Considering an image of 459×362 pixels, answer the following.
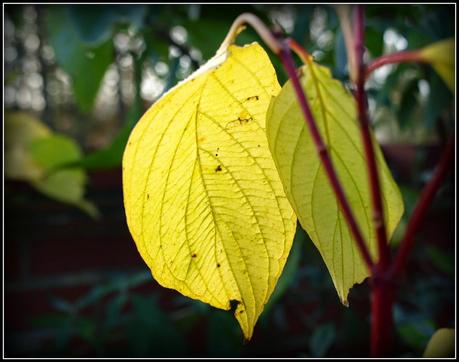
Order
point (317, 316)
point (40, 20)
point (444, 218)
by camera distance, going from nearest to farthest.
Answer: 1. point (317, 316)
2. point (444, 218)
3. point (40, 20)

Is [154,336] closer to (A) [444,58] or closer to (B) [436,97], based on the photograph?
(B) [436,97]

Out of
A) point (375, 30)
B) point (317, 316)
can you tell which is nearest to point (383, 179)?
point (375, 30)

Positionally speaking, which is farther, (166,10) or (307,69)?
(166,10)

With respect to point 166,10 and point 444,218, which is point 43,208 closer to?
point 166,10

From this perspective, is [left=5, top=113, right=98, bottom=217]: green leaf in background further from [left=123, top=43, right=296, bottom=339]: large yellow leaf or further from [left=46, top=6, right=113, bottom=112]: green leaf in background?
[left=123, top=43, right=296, bottom=339]: large yellow leaf

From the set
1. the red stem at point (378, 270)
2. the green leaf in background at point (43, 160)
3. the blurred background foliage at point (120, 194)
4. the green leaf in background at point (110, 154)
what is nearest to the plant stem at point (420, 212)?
the red stem at point (378, 270)

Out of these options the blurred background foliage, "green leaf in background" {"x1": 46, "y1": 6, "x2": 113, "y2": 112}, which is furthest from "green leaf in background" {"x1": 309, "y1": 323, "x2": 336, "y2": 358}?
"green leaf in background" {"x1": 46, "y1": 6, "x2": 113, "y2": 112}

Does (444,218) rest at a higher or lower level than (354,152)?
lower
